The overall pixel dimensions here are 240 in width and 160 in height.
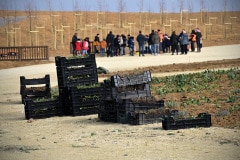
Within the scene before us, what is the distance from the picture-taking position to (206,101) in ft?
66.3

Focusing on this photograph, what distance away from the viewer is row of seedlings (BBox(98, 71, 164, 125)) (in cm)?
1728

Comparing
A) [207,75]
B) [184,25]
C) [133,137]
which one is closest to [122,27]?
[184,25]

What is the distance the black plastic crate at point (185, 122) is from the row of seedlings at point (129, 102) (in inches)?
50.6

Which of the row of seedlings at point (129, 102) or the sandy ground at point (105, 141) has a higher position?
the row of seedlings at point (129, 102)

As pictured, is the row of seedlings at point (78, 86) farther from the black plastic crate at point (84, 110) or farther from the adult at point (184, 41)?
the adult at point (184, 41)

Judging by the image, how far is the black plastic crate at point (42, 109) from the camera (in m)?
19.9

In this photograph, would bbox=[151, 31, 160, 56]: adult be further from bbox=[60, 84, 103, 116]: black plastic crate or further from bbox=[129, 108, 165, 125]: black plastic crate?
bbox=[129, 108, 165, 125]: black plastic crate

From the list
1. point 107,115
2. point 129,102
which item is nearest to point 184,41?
point 107,115

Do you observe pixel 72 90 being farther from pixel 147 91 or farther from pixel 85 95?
pixel 147 91

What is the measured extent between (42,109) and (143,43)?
31679 mm

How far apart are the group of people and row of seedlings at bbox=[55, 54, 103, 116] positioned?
1110 inches

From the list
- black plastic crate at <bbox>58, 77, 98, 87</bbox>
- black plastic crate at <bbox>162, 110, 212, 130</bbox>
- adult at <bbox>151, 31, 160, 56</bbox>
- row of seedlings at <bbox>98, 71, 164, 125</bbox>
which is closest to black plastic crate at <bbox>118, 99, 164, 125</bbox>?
row of seedlings at <bbox>98, 71, 164, 125</bbox>

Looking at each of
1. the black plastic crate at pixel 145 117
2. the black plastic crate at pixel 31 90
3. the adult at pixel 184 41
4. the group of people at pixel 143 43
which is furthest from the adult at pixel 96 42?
the black plastic crate at pixel 145 117

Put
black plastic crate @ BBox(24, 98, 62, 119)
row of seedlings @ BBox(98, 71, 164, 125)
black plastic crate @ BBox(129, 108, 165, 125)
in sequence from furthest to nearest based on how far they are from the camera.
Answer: black plastic crate @ BBox(24, 98, 62, 119) < row of seedlings @ BBox(98, 71, 164, 125) < black plastic crate @ BBox(129, 108, 165, 125)
